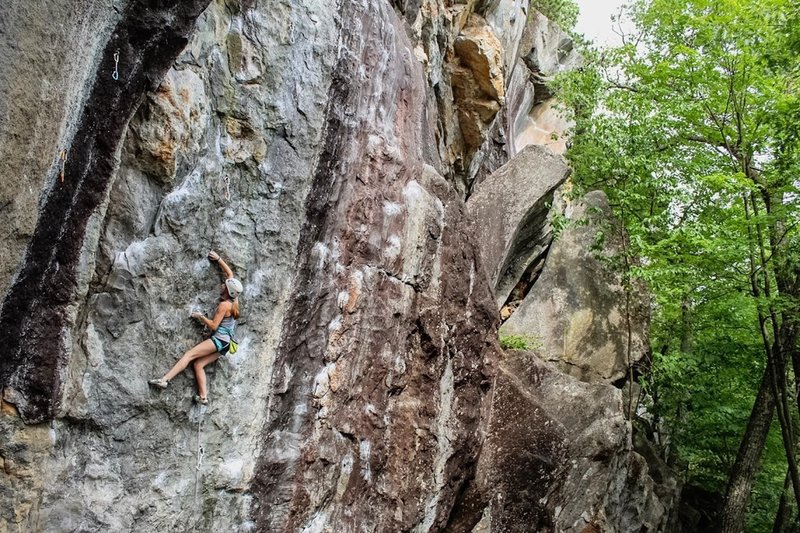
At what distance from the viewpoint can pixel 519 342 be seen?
1331cm

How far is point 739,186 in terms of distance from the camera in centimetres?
1137

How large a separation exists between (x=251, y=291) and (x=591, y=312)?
10.5 metres

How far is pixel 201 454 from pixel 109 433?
3.03ft

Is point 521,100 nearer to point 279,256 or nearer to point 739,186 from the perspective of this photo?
point 739,186

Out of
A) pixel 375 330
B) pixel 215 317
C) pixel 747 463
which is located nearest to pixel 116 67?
pixel 215 317

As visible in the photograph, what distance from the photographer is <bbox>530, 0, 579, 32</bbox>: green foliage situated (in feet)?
72.6

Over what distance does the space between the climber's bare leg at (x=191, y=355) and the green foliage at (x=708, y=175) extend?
30.1ft

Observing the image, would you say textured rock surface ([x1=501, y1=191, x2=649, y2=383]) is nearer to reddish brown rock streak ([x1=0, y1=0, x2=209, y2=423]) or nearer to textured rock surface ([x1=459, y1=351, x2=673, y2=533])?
textured rock surface ([x1=459, y1=351, x2=673, y2=533])

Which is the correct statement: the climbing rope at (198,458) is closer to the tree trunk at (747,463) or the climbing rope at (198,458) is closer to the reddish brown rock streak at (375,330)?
the reddish brown rock streak at (375,330)

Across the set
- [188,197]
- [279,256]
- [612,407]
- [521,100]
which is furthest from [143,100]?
[521,100]

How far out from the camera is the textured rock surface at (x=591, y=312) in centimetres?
1427

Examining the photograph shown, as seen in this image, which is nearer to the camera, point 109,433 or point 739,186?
point 109,433

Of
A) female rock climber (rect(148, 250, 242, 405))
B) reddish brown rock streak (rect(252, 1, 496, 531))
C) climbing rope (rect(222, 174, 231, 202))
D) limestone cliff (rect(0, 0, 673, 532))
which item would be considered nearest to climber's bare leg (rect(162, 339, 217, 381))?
female rock climber (rect(148, 250, 242, 405))

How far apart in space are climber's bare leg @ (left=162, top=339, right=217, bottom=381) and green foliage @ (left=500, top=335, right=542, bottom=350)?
762cm
